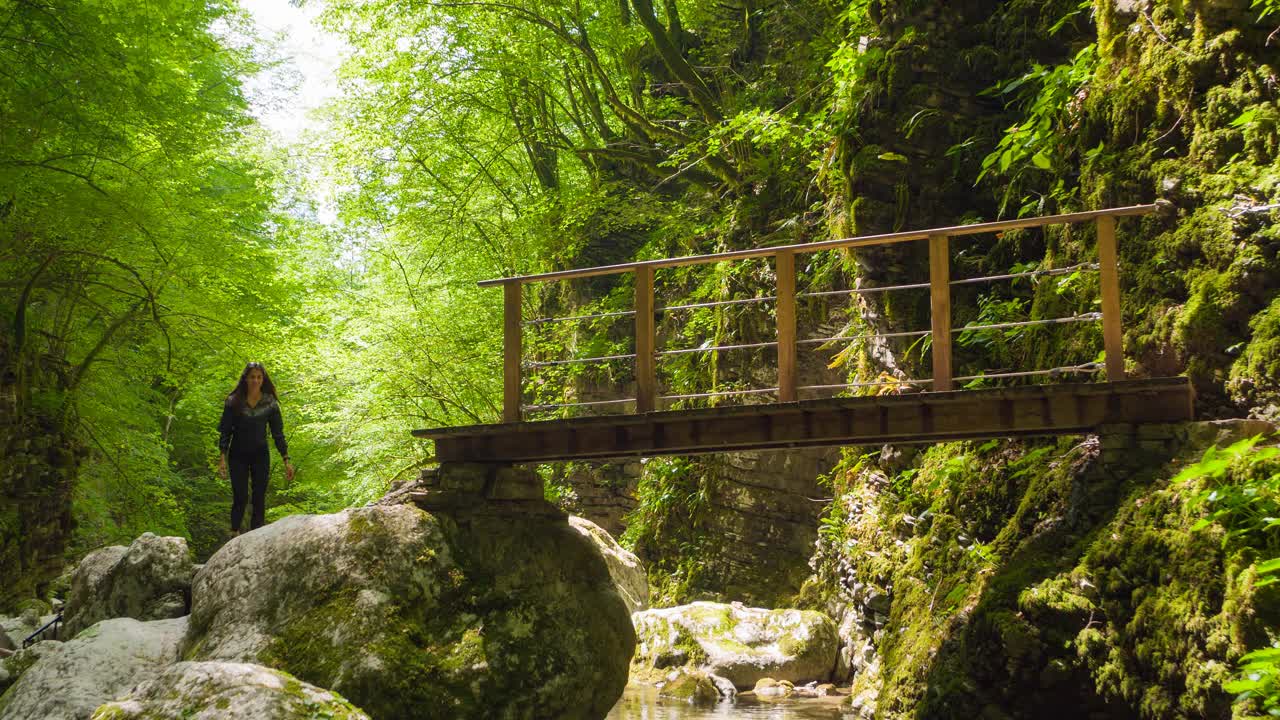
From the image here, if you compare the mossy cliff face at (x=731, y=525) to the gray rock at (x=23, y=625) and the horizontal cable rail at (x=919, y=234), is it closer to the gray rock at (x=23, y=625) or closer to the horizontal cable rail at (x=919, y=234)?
the horizontal cable rail at (x=919, y=234)

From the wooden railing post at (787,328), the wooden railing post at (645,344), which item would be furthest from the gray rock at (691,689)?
the wooden railing post at (787,328)

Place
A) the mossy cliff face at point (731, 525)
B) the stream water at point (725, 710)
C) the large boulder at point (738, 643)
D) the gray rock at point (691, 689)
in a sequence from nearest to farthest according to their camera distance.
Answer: the stream water at point (725, 710)
the gray rock at point (691, 689)
the large boulder at point (738, 643)
the mossy cliff face at point (731, 525)

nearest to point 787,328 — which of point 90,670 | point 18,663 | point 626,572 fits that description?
point 90,670

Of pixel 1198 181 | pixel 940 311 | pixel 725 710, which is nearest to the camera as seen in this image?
pixel 1198 181

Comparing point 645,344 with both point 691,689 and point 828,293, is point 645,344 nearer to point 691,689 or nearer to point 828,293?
point 828,293

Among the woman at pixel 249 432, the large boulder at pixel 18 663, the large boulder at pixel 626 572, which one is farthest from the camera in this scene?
the large boulder at pixel 626 572

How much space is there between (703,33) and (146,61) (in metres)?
8.52

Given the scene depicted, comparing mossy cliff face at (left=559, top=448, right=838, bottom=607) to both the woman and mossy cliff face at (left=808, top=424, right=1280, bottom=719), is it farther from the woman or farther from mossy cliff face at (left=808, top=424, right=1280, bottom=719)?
the woman

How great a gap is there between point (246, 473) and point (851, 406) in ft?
16.9

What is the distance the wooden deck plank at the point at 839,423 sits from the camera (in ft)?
21.7

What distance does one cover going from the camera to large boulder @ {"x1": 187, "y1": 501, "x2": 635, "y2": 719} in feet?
23.6

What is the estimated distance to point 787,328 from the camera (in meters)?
7.70

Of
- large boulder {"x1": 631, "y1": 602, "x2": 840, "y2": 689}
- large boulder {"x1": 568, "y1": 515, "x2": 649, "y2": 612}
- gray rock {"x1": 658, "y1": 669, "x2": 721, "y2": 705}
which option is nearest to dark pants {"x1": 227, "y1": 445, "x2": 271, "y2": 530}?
large boulder {"x1": 568, "y1": 515, "x2": 649, "y2": 612}

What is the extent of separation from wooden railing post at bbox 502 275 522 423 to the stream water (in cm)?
291
